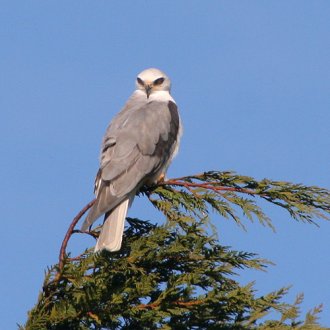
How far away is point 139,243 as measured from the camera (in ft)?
14.8

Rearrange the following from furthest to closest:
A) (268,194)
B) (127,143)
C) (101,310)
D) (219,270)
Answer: (127,143) → (268,194) → (219,270) → (101,310)

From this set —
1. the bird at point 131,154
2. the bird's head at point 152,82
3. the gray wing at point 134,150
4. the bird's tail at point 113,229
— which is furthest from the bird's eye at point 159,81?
the bird's tail at point 113,229

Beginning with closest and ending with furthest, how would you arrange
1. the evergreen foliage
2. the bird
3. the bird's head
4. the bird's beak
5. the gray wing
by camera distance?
1. the evergreen foliage
2. the bird
3. the gray wing
4. the bird's beak
5. the bird's head

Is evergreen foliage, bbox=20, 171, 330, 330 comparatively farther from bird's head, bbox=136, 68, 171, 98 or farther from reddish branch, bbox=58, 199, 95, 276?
bird's head, bbox=136, 68, 171, 98

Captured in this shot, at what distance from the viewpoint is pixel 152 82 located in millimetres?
8625

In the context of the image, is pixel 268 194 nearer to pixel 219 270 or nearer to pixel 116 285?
pixel 219 270

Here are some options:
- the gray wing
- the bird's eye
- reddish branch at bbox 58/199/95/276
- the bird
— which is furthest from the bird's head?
reddish branch at bbox 58/199/95/276

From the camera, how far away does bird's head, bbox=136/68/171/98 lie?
338 inches

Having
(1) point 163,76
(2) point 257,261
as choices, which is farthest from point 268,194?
(1) point 163,76

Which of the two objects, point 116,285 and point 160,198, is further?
point 160,198

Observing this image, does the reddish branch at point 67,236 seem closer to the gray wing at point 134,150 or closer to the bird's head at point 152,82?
the gray wing at point 134,150

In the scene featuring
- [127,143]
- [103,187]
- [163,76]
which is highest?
[163,76]

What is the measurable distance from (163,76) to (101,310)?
4936 millimetres

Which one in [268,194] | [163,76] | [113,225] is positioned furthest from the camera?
[163,76]
